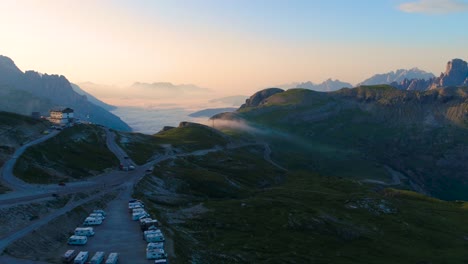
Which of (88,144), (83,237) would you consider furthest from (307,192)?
(83,237)

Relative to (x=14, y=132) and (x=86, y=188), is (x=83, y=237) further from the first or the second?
(x=14, y=132)

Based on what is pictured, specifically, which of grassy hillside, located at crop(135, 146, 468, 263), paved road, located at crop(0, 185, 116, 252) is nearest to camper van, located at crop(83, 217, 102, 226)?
paved road, located at crop(0, 185, 116, 252)

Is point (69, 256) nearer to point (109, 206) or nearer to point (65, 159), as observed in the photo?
point (109, 206)

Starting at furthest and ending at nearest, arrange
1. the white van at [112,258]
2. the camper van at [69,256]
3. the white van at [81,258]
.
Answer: the camper van at [69,256]
the white van at [112,258]
the white van at [81,258]

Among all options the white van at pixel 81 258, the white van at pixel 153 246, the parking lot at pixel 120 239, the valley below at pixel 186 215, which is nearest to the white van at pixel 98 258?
the white van at pixel 81 258

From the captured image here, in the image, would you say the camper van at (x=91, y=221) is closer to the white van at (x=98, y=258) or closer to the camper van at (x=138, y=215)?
the camper van at (x=138, y=215)

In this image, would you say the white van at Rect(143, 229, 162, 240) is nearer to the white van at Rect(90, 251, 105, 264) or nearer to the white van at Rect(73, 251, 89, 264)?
the white van at Rect(90, 251, 105, 264)
